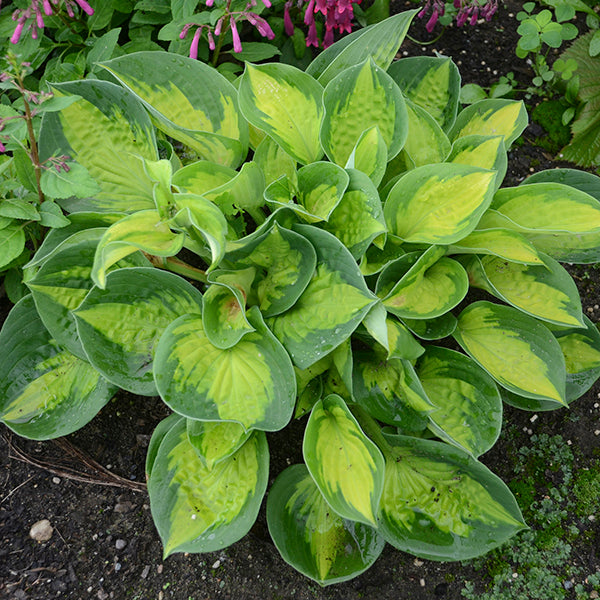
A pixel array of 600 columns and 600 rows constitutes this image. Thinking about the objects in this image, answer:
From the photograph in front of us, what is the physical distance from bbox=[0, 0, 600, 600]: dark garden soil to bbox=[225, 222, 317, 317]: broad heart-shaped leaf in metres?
0.48

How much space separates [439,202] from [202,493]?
812 millimetres

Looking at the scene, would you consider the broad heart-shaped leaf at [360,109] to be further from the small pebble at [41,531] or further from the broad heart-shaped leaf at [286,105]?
the small pebble at [41,531]

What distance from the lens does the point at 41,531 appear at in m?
1.52

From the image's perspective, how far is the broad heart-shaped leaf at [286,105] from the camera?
1379 mm

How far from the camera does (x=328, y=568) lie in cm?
138

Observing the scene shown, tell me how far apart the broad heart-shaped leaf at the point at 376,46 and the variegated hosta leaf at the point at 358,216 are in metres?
0.38

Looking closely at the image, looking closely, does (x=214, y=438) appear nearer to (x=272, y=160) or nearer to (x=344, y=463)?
(x=344, y=463)

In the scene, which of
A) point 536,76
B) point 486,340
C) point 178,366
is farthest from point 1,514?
point 536,76

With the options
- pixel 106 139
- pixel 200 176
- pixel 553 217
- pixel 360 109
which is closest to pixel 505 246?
pixel 553 217

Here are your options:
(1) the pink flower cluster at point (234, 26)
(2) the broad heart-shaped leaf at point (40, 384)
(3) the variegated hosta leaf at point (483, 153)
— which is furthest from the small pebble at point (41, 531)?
(3) the variegated hosta leaf at point (483, 153)

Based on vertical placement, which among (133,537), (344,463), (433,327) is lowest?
(133,537)

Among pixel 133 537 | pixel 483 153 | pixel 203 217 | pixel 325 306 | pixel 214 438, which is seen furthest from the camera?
pixel 133 537

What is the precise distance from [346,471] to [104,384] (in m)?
0.58

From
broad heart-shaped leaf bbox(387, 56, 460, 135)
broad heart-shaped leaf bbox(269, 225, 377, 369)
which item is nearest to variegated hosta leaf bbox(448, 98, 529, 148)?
broad heart-shaped leaf bbox(387, 56, 460, 135)
